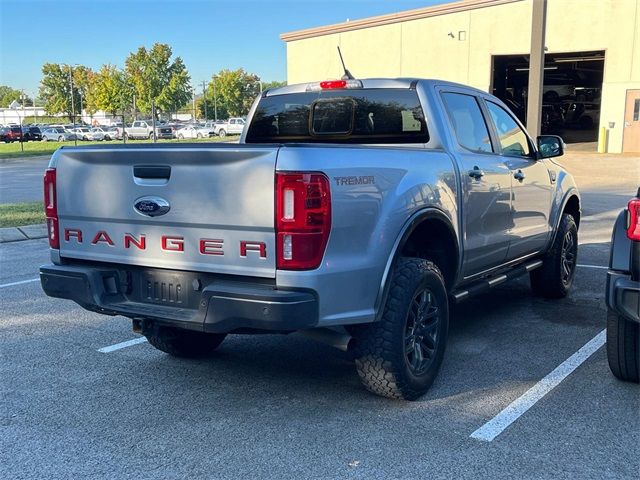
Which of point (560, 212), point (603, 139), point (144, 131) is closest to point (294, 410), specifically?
point (560, 212)

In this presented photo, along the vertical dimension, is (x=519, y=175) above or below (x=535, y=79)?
below

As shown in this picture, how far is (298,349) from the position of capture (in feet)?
17.0

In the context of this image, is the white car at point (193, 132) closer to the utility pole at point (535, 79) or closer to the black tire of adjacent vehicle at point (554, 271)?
the utility pole at point (535, 79)

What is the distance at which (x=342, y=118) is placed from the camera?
5254mm

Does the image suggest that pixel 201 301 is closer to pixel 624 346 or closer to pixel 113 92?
pixel 624 346

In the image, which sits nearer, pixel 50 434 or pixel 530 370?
pixel 50 434

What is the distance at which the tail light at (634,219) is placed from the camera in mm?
3791

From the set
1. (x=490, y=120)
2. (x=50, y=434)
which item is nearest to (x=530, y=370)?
(x=490, y=120)

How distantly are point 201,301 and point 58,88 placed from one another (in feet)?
284

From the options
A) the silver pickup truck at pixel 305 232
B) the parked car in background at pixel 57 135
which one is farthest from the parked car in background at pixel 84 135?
the silver pickup truck at pixel 305 232

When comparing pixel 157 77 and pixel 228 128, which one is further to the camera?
pixel 157 77

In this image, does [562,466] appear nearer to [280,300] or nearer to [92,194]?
[280,300]

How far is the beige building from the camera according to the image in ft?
94.2

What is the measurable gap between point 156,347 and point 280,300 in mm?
1944
